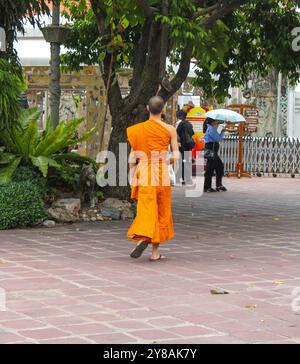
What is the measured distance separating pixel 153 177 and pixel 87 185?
4.15 m

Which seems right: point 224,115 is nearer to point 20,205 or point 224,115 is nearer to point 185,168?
point 185,168

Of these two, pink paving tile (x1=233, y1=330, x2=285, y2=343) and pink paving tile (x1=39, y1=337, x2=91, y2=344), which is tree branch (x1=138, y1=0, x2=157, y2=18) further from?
pink paving tile (x1=39, y1=337, x2=91, y2=344)

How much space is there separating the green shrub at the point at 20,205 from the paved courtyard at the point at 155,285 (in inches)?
10.8

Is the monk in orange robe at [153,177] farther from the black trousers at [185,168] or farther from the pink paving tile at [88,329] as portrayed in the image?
the black trousers at [185,168]

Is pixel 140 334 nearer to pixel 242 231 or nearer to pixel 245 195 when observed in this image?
pixel 242 231

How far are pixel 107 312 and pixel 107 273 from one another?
6.13ft

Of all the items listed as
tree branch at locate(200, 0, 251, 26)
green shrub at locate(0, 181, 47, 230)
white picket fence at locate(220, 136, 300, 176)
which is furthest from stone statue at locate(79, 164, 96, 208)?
white picket fence at locate(220, 136, 300, 176)

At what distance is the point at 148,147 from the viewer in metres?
9.95

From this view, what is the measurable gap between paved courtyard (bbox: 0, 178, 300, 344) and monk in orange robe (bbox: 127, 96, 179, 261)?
1.08 feet

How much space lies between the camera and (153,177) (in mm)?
9945

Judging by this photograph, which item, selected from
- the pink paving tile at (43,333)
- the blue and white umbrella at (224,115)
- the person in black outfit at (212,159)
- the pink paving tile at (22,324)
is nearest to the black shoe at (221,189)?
the person in black outfit at (212,159)

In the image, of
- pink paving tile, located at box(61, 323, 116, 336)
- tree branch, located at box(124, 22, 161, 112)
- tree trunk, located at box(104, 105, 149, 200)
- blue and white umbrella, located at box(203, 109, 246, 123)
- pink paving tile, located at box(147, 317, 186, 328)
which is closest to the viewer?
pink paving tile, located at box(61, 323, 116, 336)

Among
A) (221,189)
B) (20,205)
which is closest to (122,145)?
(20,205)

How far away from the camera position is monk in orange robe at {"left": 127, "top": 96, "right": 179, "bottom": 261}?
985 cm
